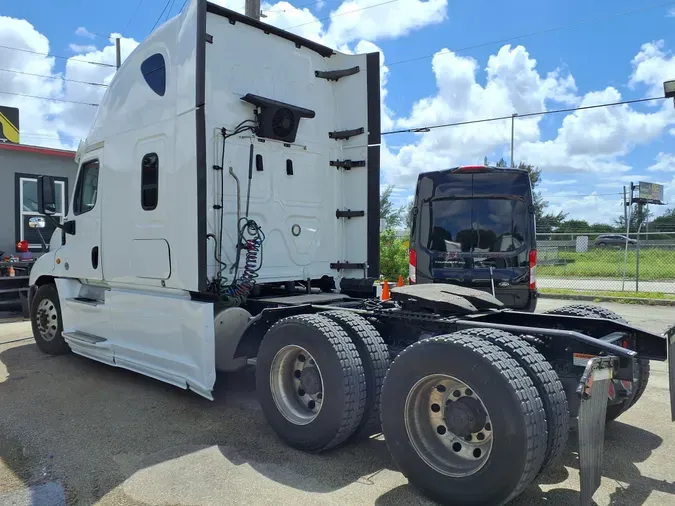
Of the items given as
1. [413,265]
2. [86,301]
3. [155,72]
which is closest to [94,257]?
[86,301]

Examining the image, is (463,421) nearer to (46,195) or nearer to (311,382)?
(311,382)

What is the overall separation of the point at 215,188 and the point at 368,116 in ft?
6.78

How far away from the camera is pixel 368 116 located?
639cm

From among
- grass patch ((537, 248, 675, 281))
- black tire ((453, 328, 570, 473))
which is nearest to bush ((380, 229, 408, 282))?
grass patch ((537, 248, 675, 281))

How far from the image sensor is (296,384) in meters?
4.52

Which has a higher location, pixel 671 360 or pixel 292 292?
pixel 292 292

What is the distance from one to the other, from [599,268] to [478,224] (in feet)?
59.1

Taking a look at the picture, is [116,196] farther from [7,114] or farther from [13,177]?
[7,114]

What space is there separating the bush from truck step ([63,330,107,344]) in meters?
10.8

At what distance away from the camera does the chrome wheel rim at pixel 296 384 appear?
14.2 feet

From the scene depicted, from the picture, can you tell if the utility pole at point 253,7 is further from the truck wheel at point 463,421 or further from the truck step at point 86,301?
the truck wheel at point 463,421

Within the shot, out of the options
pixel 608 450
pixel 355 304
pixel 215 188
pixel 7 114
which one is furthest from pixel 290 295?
pixel 7 114

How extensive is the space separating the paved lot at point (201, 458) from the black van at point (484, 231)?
7.96 ft

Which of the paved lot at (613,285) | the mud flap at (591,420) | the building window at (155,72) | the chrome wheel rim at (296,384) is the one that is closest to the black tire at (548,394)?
the mud flap at (591,420)
